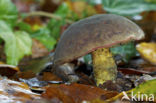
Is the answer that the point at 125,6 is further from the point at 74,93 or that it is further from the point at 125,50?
the point at 74,93

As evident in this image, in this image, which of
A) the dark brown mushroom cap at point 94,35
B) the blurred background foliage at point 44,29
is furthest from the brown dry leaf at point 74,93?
the blurred background foliage at point 44,29

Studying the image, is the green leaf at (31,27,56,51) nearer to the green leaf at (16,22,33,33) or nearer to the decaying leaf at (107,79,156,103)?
the green leaf at (16,22,33,33)

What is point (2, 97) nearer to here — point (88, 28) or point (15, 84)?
point (15, 84)

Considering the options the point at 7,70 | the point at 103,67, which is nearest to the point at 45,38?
the point at 7,70

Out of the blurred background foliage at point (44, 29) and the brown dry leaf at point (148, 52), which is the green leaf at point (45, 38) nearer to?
the blurred background foliage at point (44, 29)

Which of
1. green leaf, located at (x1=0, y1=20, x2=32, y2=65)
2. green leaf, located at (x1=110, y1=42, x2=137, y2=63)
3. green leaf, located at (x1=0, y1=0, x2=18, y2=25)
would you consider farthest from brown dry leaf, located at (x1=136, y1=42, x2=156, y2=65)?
green leaf, located at (x1=0, y1=0, x2=18, y2=25)
